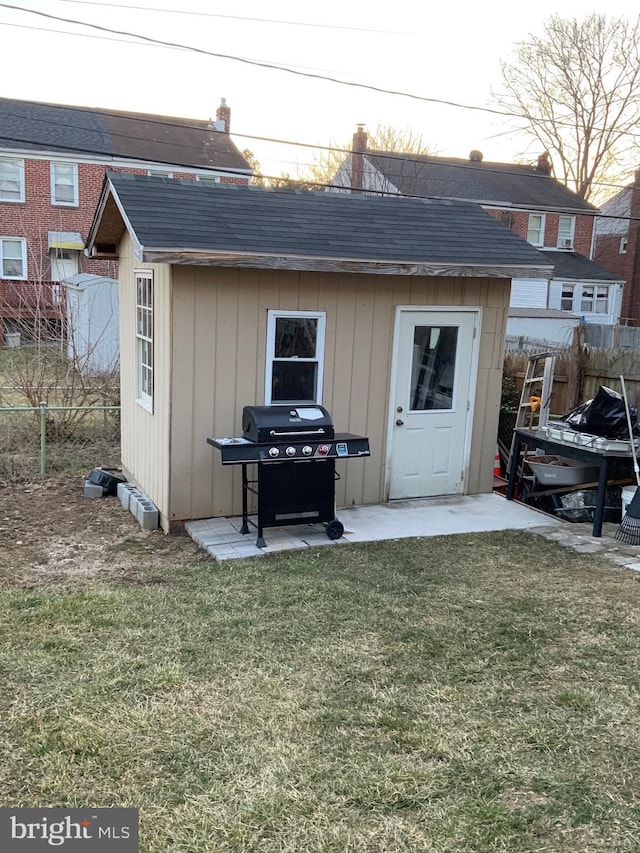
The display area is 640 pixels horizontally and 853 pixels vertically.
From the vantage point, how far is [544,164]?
31.9 meters

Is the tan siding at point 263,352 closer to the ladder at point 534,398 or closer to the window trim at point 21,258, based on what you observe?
the ladder at point 534,398

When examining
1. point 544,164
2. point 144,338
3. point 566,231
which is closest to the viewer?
point 144,338

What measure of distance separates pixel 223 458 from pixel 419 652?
2422 mm

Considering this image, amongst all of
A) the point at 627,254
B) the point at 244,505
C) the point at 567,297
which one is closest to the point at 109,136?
the point at 567,297

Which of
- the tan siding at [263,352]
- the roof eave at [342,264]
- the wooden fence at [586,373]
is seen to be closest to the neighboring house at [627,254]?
the wooden fence at [586,373]

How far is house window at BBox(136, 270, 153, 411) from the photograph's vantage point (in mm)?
7395

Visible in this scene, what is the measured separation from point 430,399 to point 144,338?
3071 millimetres

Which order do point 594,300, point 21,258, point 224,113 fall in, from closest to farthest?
point 21,258
point 594,300
point 224,113

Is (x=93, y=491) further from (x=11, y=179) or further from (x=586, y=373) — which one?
(x=11, y=179)

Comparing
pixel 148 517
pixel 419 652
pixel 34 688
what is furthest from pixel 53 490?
pixel 419 652

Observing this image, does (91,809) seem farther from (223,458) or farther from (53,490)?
(53,490)

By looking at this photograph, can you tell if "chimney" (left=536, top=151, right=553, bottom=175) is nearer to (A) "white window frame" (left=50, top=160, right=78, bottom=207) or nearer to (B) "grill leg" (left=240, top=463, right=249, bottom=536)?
(A) "white window frame" (left=50, top=160, right=78, bottom=207)

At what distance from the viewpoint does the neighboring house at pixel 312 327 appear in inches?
263

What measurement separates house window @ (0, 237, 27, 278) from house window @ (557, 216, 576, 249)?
20741 mm
